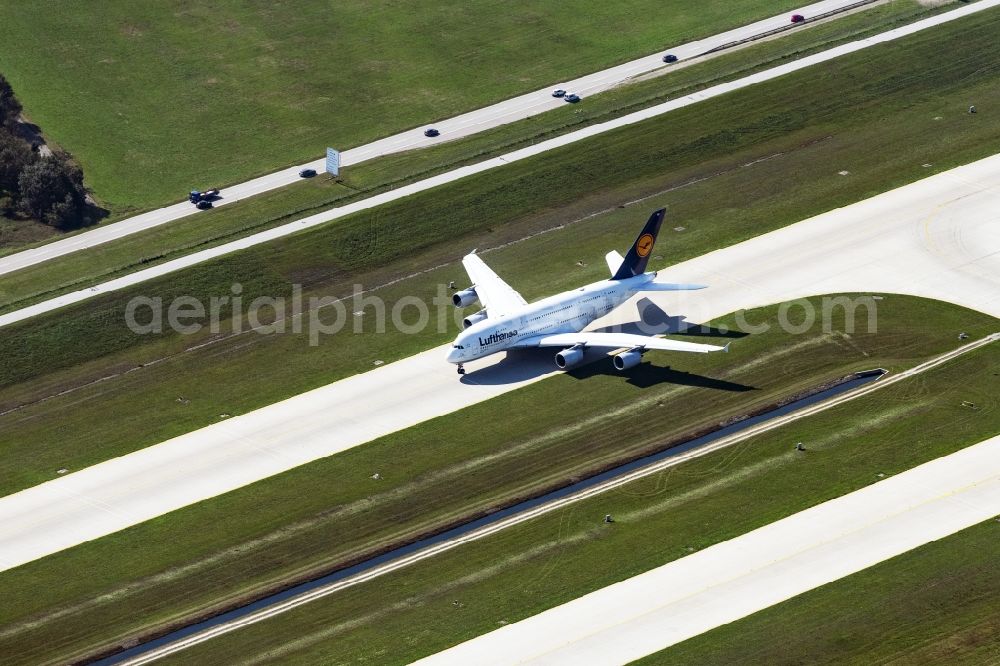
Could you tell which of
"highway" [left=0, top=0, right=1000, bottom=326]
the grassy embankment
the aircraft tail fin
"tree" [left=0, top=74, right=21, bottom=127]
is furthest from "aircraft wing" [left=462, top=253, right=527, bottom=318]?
"tree" [left=0, top=74, right=21, bottom=127]

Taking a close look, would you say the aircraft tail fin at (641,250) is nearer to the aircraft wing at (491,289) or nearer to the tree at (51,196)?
the aircraft wing at (491,289)

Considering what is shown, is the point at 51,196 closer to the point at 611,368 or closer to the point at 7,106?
the point at 7,106

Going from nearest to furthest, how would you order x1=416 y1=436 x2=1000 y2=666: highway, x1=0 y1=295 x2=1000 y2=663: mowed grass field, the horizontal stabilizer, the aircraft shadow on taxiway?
1. x1=416 y1=436 x2=1000 y2=666: highway
2. x1=0 y1=295 x2=1000 y2=663: mowed grass field
3. the aircraft shadow on taxiway
4. the horizontal stabilizer

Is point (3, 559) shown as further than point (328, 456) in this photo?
No

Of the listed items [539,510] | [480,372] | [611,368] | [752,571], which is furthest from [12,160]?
[752,571]

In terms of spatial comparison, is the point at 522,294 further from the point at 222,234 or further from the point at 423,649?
the point at 423,649

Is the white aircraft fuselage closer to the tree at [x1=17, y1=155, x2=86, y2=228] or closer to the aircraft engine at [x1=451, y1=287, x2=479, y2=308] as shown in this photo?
the aircraft engine at [x1=451, y1=287, x2=479, y2=308]

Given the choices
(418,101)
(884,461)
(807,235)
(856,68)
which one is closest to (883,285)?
(807,235)
